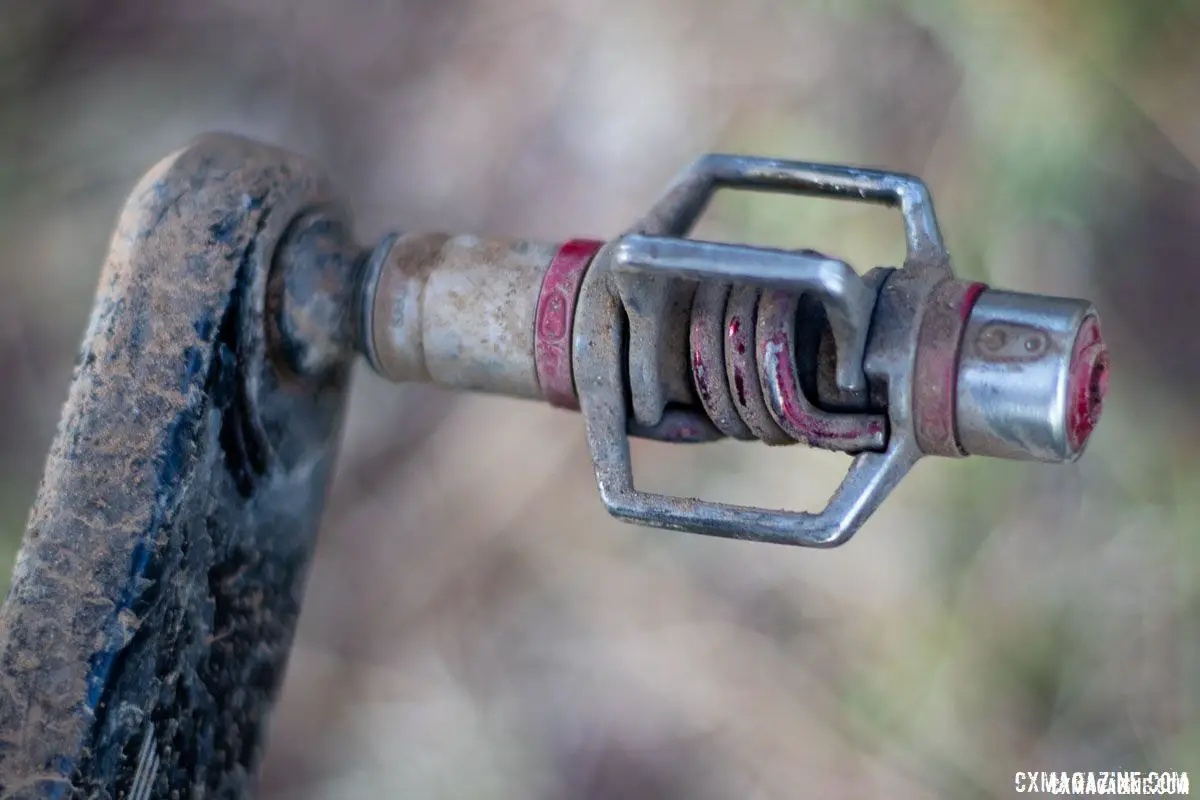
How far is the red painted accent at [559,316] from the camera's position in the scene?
0.51m

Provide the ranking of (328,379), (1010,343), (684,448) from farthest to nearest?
(684,448) < (328,379) < (1010,343)

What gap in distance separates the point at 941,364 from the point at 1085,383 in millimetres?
55

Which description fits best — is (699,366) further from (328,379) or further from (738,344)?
(328,379)

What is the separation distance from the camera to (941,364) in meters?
0.45

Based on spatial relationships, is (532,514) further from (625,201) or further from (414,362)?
(414,362)

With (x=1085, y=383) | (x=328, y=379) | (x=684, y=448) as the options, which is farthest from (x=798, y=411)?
(x=684, y=448)

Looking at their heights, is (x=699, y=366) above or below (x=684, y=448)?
above

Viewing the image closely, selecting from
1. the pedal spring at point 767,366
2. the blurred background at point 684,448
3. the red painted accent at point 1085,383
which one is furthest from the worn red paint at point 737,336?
the blurred background at point 684,448

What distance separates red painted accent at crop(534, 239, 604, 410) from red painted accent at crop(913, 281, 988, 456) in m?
0.14

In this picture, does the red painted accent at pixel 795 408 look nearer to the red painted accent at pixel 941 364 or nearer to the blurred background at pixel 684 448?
the red painted accent at pixel 941 364

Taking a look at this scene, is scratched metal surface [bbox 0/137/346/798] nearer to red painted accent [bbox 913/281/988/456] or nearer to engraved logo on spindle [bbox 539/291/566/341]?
engraved logo on spindle [bbox 539/291/566/341]

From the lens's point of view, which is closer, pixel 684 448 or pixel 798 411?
pixel 798 411

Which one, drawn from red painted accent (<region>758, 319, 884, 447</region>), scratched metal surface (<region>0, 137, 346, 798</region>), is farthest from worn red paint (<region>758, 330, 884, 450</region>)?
scratched metal surface (<region>0, 137, 346, 798</region>)

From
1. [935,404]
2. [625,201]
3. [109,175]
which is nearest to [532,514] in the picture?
[625,201]
